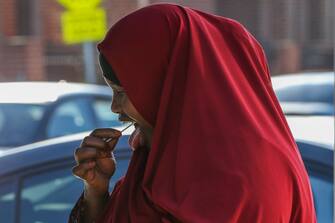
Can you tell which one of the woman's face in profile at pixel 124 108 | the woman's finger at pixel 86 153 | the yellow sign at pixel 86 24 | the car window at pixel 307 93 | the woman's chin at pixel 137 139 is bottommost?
the car window at pixel 307 93

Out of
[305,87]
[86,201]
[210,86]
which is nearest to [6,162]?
[86,201]

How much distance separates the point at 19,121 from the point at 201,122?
306 centimetres

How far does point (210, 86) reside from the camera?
1.33 m

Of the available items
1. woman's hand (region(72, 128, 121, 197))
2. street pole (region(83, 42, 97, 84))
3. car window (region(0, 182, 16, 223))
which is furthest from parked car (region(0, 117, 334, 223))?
street pole (region(83, 42, 97, 84))

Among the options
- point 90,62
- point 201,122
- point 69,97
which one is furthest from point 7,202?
point 90,62

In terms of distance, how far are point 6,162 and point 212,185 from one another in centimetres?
141

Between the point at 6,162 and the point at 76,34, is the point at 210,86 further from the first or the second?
the point at 76,34

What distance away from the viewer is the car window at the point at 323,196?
8.30 ft

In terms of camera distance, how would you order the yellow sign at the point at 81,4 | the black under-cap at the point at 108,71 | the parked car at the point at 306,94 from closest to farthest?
1. the black under-cap at the point at 108,71
2. the yellow sign at the point at 81,4
3. the parked car at the point at 306,94

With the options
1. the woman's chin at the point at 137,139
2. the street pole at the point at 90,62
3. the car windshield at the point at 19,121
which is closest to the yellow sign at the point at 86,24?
the car windshield at the point at 19,121

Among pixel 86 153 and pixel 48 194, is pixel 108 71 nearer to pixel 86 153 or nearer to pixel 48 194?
pixel 86 153

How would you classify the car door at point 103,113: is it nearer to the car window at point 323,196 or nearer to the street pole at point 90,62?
the car window at point 323,196

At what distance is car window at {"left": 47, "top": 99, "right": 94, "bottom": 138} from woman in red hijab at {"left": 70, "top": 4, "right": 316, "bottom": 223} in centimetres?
264

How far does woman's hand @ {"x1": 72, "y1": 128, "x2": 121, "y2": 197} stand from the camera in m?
1.50
